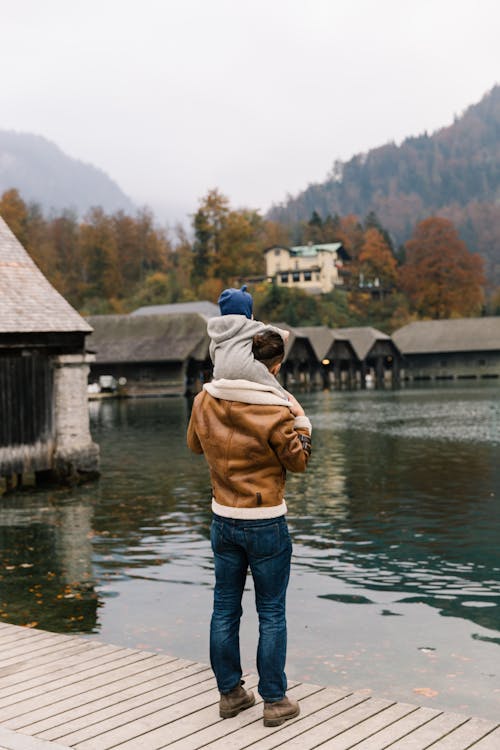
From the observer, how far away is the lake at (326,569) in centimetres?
776

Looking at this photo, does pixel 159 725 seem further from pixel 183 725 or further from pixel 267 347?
pixel 267 347

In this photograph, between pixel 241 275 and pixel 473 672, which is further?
pixel 241 275

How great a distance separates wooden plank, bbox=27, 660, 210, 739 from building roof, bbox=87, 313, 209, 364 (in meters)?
64.8

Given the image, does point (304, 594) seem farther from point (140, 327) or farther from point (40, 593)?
point (140, 327)

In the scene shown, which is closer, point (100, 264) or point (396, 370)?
point (396, 370)

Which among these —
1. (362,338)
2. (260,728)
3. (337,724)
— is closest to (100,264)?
(362,338)

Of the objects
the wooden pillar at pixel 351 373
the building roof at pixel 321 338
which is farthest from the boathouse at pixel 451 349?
the building roof at pixel 321 338

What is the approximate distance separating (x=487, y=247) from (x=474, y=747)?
187458 millimetres

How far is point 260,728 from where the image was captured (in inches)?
197

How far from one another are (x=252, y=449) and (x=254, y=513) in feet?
1.22

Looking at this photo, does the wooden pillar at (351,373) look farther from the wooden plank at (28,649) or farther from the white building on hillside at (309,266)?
the wooden plank at (28,649)

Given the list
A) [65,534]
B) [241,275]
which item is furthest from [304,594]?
[241,275]

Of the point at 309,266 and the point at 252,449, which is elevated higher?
the point at 309,266

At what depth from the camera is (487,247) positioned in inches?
7229
